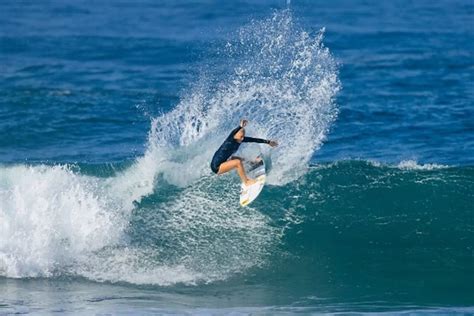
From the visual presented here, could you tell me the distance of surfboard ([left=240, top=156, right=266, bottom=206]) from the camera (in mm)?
19609

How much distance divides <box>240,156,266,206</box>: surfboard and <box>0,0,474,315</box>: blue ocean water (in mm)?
723

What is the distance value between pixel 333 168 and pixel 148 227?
4.06 metres

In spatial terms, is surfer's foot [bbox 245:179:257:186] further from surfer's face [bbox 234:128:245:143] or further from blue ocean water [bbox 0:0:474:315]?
surfer's face [bbox 234:128:245:143]

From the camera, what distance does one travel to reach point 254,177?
64.7 ft

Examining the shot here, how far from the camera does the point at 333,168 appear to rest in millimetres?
22031

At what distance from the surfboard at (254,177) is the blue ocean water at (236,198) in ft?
2.37

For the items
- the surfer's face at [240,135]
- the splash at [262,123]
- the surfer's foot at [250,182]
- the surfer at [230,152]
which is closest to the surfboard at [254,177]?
the surfer's foot at [250,182]

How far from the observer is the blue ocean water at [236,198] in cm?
1791

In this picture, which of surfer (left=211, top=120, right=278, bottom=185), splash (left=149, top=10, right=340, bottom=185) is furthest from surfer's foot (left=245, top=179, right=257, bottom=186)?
splash (left=149, top=10, right=340, bottom=185)

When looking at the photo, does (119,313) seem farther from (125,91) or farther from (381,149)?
(125,91)

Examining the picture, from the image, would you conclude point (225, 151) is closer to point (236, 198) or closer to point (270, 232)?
point (270, 232)

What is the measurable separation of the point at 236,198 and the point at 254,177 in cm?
143

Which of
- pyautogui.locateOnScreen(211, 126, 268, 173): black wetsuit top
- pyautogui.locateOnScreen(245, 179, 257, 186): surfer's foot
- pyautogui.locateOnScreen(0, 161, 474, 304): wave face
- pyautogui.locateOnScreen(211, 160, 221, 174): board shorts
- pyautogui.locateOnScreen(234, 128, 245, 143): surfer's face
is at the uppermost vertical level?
pyautogui.locateOnScreen(234, 128, 245, 143): surfer's face

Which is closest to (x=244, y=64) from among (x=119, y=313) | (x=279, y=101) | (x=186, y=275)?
(x=279, y=101)
